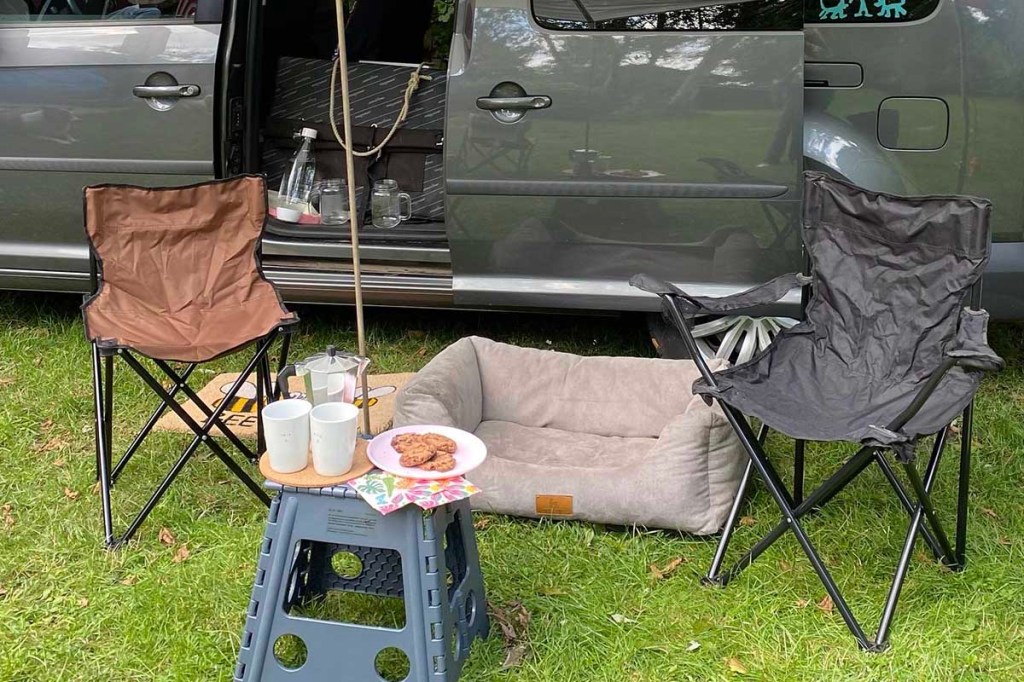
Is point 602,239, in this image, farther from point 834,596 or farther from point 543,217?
point 834,596

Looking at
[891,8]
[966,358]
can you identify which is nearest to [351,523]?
[966,358]

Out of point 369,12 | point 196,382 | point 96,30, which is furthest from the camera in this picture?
point 369,12

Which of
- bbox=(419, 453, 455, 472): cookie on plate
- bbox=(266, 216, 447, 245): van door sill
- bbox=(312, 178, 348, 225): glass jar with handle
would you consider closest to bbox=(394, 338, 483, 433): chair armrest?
bbox=(266, 216, 447, 245): van door sill

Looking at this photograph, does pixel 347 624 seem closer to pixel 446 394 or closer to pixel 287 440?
pixel 287 440

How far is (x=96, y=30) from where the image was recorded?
10.8 ft

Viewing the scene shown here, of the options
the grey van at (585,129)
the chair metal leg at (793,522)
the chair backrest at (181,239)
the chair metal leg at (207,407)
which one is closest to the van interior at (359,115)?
the grey van at (585,129)

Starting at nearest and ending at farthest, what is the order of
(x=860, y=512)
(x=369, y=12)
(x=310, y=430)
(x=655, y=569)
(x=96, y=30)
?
(x=310, y=430)
(x=655, y=569)
(x=860, y=512)
(x=96, y=30)
(x=369, y=12)

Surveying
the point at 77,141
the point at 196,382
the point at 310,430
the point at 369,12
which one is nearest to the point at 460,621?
the point at 310,430

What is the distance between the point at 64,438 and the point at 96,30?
1302mm

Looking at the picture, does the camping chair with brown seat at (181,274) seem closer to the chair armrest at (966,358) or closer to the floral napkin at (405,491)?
the floral napkin at (405,491)

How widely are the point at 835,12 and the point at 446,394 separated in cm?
160

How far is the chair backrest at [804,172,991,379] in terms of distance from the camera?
2416 millimetres

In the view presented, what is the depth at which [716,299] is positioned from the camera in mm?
2529

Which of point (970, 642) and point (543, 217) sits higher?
point (543, 217)
